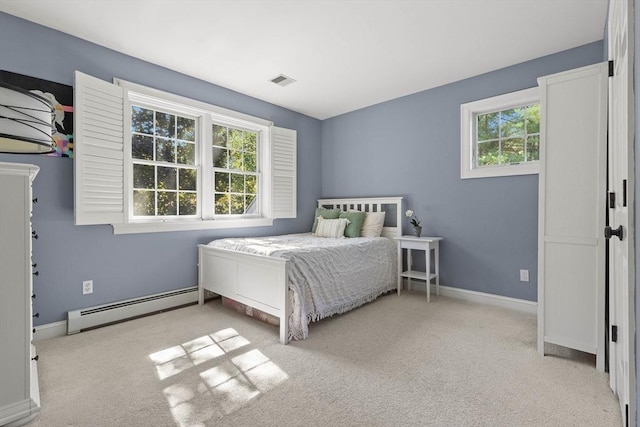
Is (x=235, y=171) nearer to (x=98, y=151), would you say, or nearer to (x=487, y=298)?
(x=98, y=151)

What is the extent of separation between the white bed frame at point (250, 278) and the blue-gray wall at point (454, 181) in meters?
0.46

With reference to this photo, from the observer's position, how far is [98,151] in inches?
104

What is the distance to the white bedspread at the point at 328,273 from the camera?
8.09ft

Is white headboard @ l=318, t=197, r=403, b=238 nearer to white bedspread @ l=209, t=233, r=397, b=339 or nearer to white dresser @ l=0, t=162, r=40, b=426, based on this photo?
white bedspread @ l=209, t=233, r=397, b=339

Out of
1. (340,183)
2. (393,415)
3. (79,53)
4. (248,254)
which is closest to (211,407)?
(393,415)

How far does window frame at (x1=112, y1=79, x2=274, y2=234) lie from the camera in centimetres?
286

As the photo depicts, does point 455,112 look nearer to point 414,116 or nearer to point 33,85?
point 414,116

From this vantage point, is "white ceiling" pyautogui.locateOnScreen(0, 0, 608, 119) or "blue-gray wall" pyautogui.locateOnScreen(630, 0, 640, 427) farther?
"white ceiling" pyautogui.locateOnScreen(0, 0, 608, 119)

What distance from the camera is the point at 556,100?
2043 mm

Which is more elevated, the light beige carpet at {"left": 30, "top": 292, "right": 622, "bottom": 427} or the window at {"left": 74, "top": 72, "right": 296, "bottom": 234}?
the window at {"left": 74, "top": 72, "right": 296, "bottom": 234}

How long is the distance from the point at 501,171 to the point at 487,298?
1.38m

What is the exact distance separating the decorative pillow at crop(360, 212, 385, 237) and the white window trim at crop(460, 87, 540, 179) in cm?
109

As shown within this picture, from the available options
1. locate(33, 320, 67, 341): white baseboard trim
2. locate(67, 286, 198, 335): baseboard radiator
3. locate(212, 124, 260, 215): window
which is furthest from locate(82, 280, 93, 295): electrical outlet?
locate(212, 124, 260, 215): window

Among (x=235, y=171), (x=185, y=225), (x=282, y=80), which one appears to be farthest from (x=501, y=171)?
(x=185, y=225)
